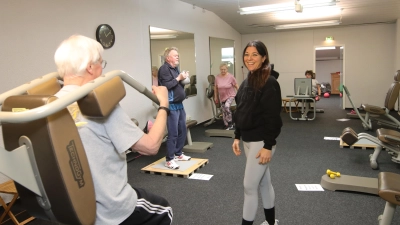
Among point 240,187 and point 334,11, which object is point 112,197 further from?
point 334,11

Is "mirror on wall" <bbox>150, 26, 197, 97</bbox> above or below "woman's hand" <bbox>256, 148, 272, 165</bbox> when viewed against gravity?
above

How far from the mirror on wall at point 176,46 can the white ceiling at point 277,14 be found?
2.60 ft

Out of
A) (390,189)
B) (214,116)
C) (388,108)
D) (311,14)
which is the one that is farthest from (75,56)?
(311,14)

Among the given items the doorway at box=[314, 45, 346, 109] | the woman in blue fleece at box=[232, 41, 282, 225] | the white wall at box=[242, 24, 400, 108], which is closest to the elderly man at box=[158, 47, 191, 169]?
the woman in blue fleece at box=[232, 41, 282, 225]

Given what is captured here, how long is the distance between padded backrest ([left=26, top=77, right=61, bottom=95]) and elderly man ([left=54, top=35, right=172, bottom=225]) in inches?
6.6

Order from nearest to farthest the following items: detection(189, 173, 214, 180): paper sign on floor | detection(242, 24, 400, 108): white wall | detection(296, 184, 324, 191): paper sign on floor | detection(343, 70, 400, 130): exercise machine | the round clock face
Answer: detection(296, 184, 324, 191): paper sign on floor → detection(189, 173, 214, 180): paper sign on floor → the round clock face → detection(343, 70, 400, 130): exercise machine → detection(242, 24, 400, 108): white wall

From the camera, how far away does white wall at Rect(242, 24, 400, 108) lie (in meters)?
8.66

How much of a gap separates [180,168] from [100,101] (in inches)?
119

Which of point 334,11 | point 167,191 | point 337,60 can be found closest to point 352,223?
point 167,191

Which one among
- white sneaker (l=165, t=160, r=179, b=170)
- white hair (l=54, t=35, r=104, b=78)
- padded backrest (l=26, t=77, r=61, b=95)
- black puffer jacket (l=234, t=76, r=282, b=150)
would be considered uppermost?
white hair (l=54, t=35, r=104, b=78)

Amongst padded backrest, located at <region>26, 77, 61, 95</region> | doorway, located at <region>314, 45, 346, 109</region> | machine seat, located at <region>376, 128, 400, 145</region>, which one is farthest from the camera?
doorway, located at <region>314, 45, 346, 109</region>

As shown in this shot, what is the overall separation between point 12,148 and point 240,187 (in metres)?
2.70

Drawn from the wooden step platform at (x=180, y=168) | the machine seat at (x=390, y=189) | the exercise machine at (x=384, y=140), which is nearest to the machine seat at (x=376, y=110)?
the exercise machine at (x=384, y=140)

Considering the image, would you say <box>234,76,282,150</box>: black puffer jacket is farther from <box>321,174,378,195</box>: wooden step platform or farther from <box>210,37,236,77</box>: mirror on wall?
<box>210,37,236,77</box>: mirror on wall
